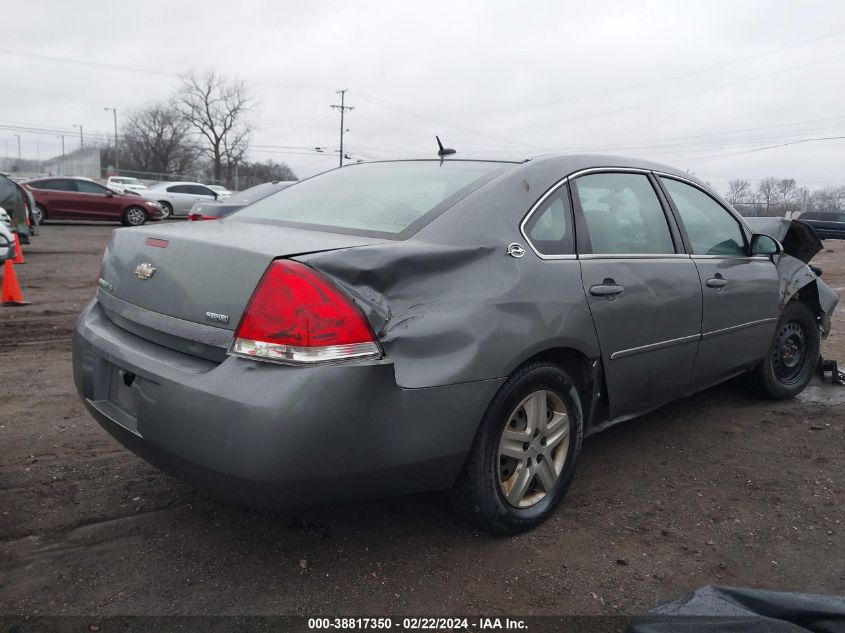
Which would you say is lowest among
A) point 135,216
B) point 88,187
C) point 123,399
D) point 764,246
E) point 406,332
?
A: point 135,216

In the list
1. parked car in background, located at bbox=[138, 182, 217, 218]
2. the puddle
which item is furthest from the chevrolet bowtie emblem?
parked car in background, located at bbox=[138, 182, 217, 218]

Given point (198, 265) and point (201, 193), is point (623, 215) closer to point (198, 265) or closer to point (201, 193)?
point (198, 265)

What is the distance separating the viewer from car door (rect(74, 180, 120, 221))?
1992 cm

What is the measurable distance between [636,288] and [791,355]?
2226 mm

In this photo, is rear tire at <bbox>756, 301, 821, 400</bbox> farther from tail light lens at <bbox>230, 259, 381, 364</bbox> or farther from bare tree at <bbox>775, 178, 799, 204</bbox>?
bare tree at <bbox>775, 178, 799, 204</bbox>

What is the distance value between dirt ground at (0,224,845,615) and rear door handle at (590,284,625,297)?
0.96 metres

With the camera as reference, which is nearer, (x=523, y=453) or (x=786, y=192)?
(x=523, y=453)

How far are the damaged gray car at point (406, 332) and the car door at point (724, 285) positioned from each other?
75 millimetres

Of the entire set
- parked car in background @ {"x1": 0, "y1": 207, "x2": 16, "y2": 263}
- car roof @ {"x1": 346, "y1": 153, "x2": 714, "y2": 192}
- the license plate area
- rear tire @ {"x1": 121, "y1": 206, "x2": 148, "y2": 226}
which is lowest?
rear tire @ {"x1": 121, "y1": 206, "x2": 148, "y2": 226}

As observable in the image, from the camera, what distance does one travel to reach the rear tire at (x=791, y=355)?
4.50 m

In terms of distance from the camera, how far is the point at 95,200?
2005 cm

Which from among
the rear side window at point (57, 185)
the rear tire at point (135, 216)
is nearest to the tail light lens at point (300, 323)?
the rear side window at point (57, 185)

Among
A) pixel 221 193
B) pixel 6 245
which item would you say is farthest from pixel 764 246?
pixel 221 193

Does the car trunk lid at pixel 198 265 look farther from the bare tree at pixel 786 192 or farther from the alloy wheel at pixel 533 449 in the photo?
the bare tree at pixel 786 192
